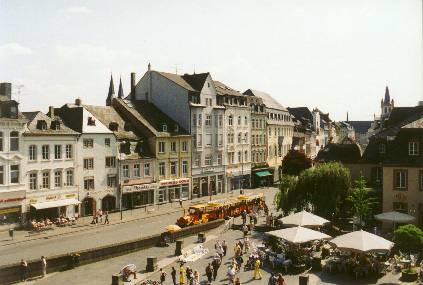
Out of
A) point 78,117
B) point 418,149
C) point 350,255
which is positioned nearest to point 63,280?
point 350,255

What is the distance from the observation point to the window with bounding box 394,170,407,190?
36.3 meters

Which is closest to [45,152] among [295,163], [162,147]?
[162,147]

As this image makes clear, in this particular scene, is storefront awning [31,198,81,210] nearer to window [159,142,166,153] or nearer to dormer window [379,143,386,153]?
window [159,142,166,153]

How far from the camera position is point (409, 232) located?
2756cm

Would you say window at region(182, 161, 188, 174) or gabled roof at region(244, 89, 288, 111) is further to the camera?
gabled roof at region(244, 89, 288, 111)

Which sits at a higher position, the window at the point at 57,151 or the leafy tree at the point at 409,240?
the window at the point at 57,151

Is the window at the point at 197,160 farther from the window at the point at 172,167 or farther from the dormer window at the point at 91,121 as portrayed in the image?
the dormer window at the point at 91,121

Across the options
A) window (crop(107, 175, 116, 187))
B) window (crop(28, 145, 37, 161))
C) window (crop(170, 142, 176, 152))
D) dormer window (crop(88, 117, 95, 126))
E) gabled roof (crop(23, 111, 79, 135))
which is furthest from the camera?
window (crop(170, 142, 176, 152))

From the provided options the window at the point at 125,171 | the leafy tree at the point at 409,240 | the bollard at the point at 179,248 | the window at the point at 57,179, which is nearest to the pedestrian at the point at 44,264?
the bollard at the point at 179,248

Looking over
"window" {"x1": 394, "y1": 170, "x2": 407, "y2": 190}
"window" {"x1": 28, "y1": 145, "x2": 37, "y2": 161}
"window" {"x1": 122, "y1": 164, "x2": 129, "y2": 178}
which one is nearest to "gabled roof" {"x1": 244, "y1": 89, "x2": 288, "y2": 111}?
"window" {"x1": 122, "y1": 164, "x2": 129, "y2": 178}

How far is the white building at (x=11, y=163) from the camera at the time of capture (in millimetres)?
39281

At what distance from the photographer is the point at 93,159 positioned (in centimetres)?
4819

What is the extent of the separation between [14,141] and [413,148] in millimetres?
37044

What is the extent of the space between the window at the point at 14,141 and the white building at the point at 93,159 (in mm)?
7207
